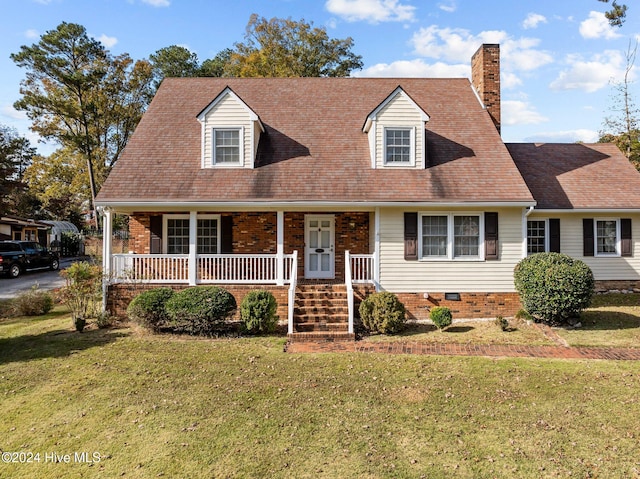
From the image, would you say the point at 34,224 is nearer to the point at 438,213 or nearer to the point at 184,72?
the point at 184,72

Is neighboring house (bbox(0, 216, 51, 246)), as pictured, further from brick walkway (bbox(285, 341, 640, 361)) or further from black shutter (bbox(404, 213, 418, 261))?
black shutter (bbox(404, 213, 418, 261))

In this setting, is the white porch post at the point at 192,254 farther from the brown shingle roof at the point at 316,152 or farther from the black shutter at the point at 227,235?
the black shutter at the point at 227,235

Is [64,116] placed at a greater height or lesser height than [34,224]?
greater

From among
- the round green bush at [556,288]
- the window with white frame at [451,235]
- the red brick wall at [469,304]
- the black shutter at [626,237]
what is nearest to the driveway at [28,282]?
the red brick wall at [469,304]

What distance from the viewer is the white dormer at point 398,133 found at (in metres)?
13.0

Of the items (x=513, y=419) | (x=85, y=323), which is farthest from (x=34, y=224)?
(x=513, y=419)

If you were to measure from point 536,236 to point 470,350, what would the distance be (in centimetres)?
740

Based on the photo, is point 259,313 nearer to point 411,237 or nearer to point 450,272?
point 411,237

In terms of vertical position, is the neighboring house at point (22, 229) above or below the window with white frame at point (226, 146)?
below

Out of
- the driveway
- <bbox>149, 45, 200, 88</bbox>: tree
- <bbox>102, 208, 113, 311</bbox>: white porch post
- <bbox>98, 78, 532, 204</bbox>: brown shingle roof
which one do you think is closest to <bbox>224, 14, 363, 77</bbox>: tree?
<bbox>149, 45, 200, 88</bbox>: tree

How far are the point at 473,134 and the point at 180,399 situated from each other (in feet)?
41.4

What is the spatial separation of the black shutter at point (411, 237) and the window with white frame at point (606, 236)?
733 centimetres

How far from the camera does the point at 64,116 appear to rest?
34000 mm

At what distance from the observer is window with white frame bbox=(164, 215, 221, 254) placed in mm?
13734
